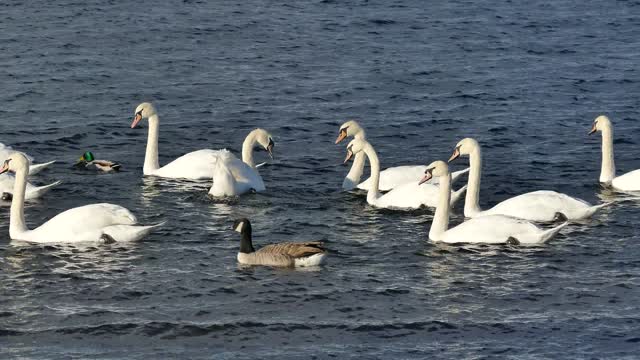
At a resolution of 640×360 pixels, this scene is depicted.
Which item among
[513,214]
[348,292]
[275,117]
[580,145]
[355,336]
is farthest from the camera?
[275,117]

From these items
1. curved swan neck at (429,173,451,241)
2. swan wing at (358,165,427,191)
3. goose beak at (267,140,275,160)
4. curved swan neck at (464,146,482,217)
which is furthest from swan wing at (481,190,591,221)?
goose beak at (267,140,275,160)

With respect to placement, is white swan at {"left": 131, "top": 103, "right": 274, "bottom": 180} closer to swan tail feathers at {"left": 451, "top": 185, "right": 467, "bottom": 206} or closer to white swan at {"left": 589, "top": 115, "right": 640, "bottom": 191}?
swan tail feathers at {"left": 451, "top": 185, "right": 467, "bottom": 206}

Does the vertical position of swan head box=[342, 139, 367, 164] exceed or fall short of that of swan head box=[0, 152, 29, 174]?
it falls short

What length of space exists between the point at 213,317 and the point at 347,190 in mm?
7667

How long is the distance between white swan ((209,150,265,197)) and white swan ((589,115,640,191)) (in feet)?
19.9

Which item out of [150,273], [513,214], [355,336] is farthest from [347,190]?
[355,336]

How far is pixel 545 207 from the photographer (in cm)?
2364

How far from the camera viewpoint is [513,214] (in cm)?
2370

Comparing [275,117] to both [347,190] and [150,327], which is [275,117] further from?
[150,327]

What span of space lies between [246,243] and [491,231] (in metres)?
3.68

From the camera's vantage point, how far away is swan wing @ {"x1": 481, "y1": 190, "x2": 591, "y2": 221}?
2361 cm

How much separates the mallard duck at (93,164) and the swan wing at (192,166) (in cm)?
78

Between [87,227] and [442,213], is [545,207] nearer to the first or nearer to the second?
[442,213]

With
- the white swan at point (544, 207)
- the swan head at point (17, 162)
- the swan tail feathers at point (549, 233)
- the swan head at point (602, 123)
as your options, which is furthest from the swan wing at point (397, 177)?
the swan head at point (17, 162)
